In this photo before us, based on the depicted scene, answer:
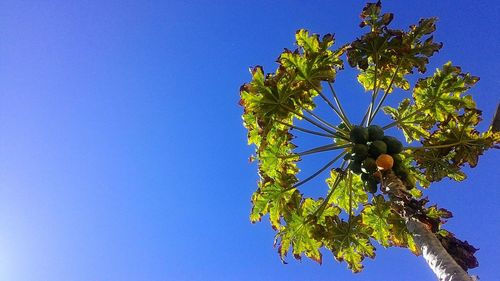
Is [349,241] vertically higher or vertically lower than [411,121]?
lower

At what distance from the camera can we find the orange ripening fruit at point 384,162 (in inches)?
206

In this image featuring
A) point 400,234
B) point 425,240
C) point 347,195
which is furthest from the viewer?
point 347,195

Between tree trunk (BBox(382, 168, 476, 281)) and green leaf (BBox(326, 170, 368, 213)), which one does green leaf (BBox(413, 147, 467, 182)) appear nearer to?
green leaf (BBox(326, 170, 368, 213))

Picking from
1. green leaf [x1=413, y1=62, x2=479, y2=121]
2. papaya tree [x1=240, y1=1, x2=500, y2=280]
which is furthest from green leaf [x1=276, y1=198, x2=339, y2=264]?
green leaf [x1=413, y1=62, x2=479, y2=121]

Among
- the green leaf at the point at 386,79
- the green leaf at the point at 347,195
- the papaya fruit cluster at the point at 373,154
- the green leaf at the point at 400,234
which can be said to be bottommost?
the green leaf at the point at 400,234

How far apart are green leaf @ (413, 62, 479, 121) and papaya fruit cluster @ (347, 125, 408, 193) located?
1534mm

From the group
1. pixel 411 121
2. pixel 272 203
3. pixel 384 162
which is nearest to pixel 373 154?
pixel 384 162

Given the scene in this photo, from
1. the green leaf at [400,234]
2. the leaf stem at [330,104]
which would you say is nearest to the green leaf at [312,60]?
the leaf stem at [330,104]

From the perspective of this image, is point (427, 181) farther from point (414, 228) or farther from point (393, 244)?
point (414, 228)

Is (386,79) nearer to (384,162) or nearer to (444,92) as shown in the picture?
(444,92)

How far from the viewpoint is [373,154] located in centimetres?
563

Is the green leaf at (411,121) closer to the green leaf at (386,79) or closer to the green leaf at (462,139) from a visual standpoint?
the green leaf at (386,79)

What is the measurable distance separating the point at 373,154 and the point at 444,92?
6.98 ft

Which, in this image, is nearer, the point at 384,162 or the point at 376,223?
the point at 384,162
